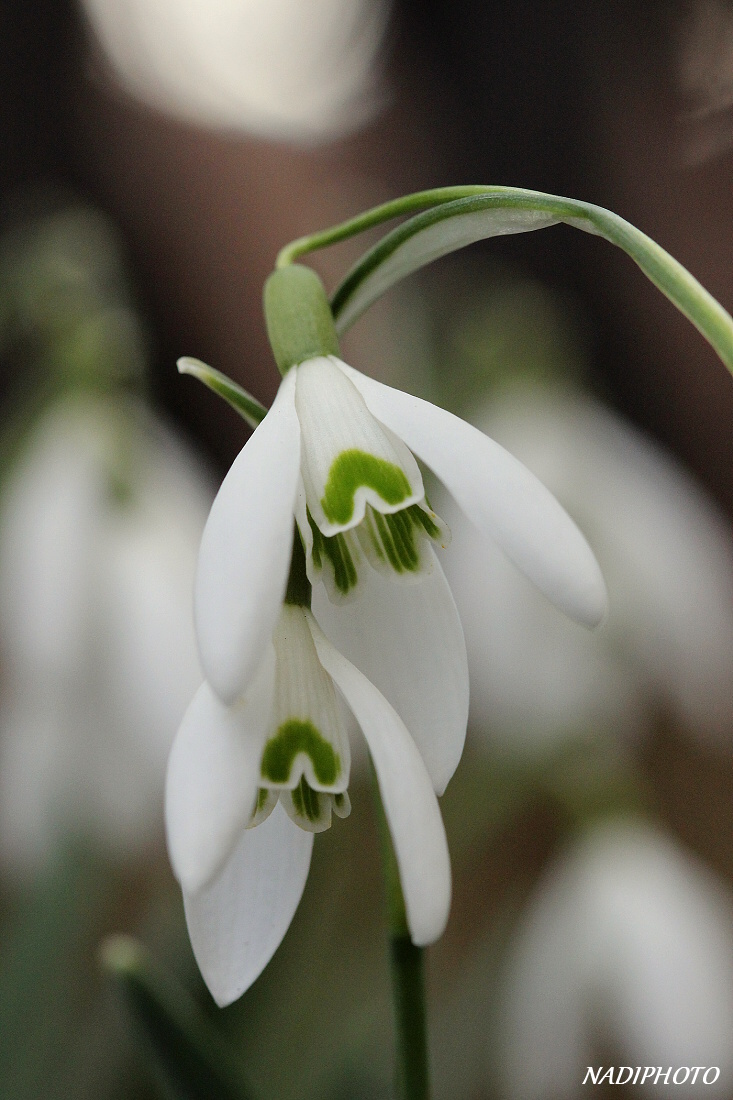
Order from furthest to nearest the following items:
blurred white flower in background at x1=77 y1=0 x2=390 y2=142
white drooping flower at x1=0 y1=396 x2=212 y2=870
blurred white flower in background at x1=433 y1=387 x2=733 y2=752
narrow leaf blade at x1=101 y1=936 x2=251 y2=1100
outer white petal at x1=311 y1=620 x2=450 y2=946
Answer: blurred white flower in background at x1=77 y1=0 x2=390 y2=142 → blurred white flower in background at x1=433 y1=387 x2=733 y2=752 → white drooping flower at x1=0 y1=396 x2=212 y2=870 → narrow leaf blade at x1=101 y1=936 x2=251 y2=1100 → outer white petal at x1=311 y1=620 x2=450 y2=946

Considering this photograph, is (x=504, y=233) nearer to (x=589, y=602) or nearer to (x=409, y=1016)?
(x=589, y=602)

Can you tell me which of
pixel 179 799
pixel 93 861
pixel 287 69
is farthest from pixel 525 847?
pixel 287 69

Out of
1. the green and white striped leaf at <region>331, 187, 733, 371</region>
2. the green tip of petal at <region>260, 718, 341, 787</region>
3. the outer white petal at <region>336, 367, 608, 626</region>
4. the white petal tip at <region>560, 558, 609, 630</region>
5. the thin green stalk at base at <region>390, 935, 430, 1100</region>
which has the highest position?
the green and white striped leaf at <region>331, 187, 733, 371</region>

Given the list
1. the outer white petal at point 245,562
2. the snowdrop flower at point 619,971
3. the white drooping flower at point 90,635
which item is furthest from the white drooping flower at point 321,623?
the snowdrop flower at point 619,971

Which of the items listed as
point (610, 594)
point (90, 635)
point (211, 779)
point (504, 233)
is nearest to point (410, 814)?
point (211, 779)

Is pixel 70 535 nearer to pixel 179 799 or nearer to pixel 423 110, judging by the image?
pixel 179 799

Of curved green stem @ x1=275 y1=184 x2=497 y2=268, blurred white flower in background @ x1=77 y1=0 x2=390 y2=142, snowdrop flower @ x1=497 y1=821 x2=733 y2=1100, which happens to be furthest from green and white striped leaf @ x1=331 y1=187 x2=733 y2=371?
blurred white flower in background @ x1=77 y1=0 x2=390 y2=142

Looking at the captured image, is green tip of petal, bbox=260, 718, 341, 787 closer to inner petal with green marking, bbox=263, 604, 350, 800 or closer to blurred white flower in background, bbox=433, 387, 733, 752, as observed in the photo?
inner petal with green marking, bbox=263, 604, 350, 800
